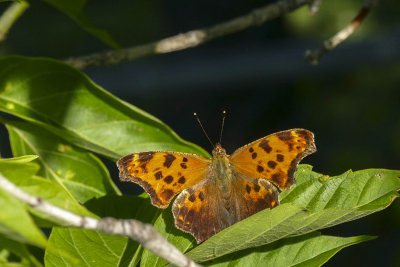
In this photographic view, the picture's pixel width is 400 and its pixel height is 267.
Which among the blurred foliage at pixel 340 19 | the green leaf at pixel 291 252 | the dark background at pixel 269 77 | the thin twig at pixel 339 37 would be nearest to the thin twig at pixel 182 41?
the thin twig at pixel 339 37

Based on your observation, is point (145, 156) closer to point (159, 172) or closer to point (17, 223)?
point (159, 172)

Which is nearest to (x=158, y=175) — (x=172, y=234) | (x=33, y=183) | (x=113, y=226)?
(x=172, y=234)

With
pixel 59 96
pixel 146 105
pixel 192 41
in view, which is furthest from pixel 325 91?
pixel 59 96

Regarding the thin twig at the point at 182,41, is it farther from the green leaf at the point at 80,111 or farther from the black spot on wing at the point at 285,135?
the black spot on wing at the point at 285,135

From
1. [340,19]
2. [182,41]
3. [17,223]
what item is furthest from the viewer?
[340,19]

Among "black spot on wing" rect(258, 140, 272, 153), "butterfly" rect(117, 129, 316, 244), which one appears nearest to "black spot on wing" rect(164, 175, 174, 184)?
"butterfly" rect(117, 129, 316, 244)

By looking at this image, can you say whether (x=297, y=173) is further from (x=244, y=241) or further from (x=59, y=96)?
(x=59, y=96)

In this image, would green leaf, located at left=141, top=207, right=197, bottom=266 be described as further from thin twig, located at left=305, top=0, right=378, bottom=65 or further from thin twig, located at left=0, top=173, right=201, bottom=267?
thin twig, located at left=305, top=0, right=378, bottom=65

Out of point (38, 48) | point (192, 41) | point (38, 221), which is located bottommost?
point (38, 221)
